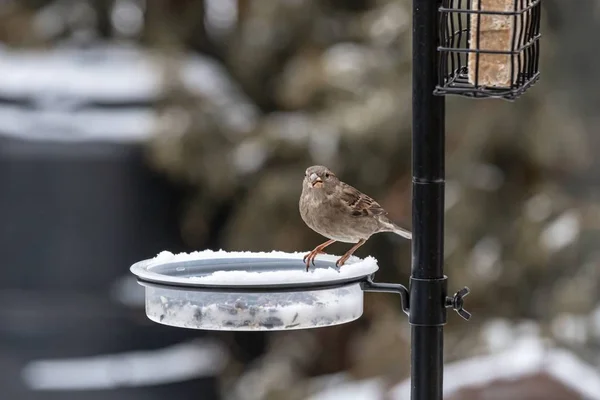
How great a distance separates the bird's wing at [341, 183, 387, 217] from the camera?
2.57 meters

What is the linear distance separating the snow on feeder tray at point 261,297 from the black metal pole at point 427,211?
0.27 feet

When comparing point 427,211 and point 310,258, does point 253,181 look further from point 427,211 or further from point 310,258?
point 427,211

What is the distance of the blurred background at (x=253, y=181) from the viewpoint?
4207 millimetres

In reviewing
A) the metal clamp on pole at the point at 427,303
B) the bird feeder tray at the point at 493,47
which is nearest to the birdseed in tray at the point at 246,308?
the metal clamp on pole at the point at 427,303

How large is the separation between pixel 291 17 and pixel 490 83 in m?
3.32

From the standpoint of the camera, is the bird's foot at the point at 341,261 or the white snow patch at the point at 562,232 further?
the white snow patch at the point at 562,232

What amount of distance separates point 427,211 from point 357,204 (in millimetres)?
767

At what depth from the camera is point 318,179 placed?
258 centimetres

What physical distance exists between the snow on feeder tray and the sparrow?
54cm

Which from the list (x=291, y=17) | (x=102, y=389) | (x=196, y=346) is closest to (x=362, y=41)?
(x=291, y=17)

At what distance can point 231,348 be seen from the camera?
17.9ft

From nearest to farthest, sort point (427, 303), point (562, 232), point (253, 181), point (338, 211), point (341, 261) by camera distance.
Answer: point (427, 303)
point (341, 261)
point (338, 211)
point (562, 232)
point (253, 181)

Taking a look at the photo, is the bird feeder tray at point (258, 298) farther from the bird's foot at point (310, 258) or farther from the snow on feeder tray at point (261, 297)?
the bird's foot at point (310, 258)

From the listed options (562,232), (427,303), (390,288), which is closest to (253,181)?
(562,232)
